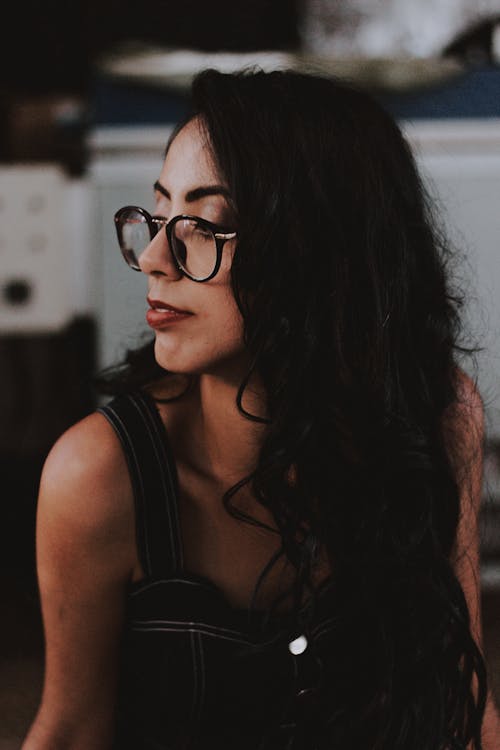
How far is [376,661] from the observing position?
3.02ft

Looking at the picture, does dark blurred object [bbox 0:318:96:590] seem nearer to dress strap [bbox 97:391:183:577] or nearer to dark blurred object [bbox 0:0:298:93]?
dark blurred object [bbox 0:0:298:93]

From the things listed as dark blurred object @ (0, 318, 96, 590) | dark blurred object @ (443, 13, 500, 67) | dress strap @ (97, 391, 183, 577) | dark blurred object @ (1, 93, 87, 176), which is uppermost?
dark blurred object @ (443, 13, 500, 67)

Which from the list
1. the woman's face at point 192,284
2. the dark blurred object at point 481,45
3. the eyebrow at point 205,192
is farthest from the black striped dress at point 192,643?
the dark blurred object at point 481,45

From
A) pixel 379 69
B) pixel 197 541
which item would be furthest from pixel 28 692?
pixel 379 69

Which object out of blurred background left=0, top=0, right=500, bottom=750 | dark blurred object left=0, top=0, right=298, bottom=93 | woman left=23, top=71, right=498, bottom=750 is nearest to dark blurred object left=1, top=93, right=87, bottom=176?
dark blurred object left=0, top=0, right=298, bottom=93

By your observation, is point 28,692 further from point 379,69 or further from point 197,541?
point 379,69

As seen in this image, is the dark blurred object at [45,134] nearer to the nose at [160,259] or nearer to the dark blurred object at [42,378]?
the dark blurred object at [42,378]

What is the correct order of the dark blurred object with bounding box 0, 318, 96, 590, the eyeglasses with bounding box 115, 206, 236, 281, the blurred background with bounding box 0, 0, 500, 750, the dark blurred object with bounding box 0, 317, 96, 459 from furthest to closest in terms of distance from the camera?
the dark blurred object with bounding box 0, 317, 96, 459 → the dark blurred object with bounding box 0, 318, 96, 590 → the blurred background with bounding box 0, 0, 500, 750 → the eyeglasses with bounding box 115, 206, 236, 281

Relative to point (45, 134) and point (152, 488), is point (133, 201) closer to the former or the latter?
point (45, 134)

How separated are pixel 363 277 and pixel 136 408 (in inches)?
10.1

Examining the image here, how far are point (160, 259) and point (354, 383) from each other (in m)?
0.22

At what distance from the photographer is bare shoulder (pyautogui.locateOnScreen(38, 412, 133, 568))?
863 mm

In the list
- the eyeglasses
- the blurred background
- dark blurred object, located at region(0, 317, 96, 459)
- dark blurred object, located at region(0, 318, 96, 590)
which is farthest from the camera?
dark blurred object, located at region(0, 317, 96, 459)

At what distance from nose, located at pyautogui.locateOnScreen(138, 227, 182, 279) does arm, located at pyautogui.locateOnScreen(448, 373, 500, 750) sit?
37 centimetres
